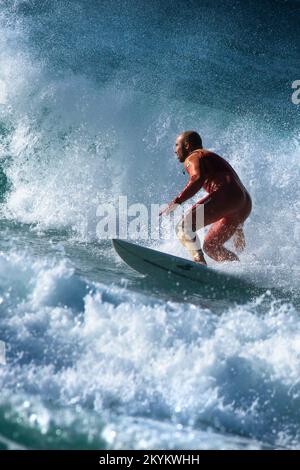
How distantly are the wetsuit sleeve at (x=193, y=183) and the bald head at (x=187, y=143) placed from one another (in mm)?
268

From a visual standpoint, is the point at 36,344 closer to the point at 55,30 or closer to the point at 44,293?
the point at 44,293

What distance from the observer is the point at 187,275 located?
527 centimetres

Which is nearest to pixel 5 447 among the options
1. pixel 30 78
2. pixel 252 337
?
pixel 252 337

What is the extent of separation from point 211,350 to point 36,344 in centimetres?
118

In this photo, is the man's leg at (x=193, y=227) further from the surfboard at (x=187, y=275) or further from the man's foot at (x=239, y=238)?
the man's foot at (x=239, y=238)

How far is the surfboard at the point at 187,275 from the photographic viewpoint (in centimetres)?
515

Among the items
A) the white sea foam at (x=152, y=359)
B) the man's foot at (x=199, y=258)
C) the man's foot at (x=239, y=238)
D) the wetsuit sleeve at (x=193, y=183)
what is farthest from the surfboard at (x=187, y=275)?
the white sea foam at (x=152, y=359)

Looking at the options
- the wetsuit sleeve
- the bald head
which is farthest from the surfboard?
the bald head

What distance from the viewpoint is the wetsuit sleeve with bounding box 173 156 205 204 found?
536 cm

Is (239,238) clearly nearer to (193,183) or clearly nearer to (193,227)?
(193,227)

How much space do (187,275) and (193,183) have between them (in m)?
1.02

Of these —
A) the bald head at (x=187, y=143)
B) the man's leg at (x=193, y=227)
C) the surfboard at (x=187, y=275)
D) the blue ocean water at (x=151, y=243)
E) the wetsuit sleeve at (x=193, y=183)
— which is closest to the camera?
the blue ocean water at (x=151, y=243)

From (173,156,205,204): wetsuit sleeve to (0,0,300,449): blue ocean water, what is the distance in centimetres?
96

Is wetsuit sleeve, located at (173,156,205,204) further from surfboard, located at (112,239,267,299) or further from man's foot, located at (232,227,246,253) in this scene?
man's foot, located at (232,227,246,253)
